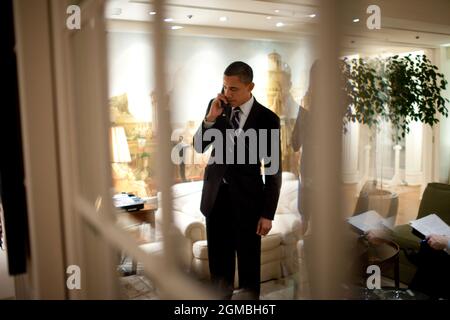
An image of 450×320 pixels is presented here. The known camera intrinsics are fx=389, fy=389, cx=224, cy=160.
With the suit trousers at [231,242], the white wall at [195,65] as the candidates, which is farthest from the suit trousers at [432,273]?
the white wall at [195,65]

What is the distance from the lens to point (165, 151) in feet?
2.17

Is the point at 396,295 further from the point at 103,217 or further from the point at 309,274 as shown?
the point at 309,274

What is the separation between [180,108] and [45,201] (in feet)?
10.6

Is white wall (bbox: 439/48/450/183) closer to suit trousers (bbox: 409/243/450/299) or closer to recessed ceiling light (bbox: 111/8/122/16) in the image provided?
suit trousers (bbox: 409/243/450/299)

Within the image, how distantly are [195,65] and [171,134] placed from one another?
4.07 meters

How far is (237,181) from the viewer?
1.87 metres

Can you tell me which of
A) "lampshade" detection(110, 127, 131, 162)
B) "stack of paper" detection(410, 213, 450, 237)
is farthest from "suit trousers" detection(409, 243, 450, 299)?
"lampshade" detection(110, 127, 131, 162)

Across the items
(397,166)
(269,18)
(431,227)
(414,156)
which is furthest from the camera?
(397,166)

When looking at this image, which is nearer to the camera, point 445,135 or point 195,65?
point 195,65

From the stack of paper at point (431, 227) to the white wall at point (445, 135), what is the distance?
3.53m

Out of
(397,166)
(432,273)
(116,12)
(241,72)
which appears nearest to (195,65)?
(116,12)

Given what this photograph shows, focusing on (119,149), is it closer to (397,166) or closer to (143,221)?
(143,221)

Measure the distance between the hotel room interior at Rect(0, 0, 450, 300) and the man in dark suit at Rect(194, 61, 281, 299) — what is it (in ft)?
0.81

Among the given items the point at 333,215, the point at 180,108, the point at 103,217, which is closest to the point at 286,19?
the point at 180,108
